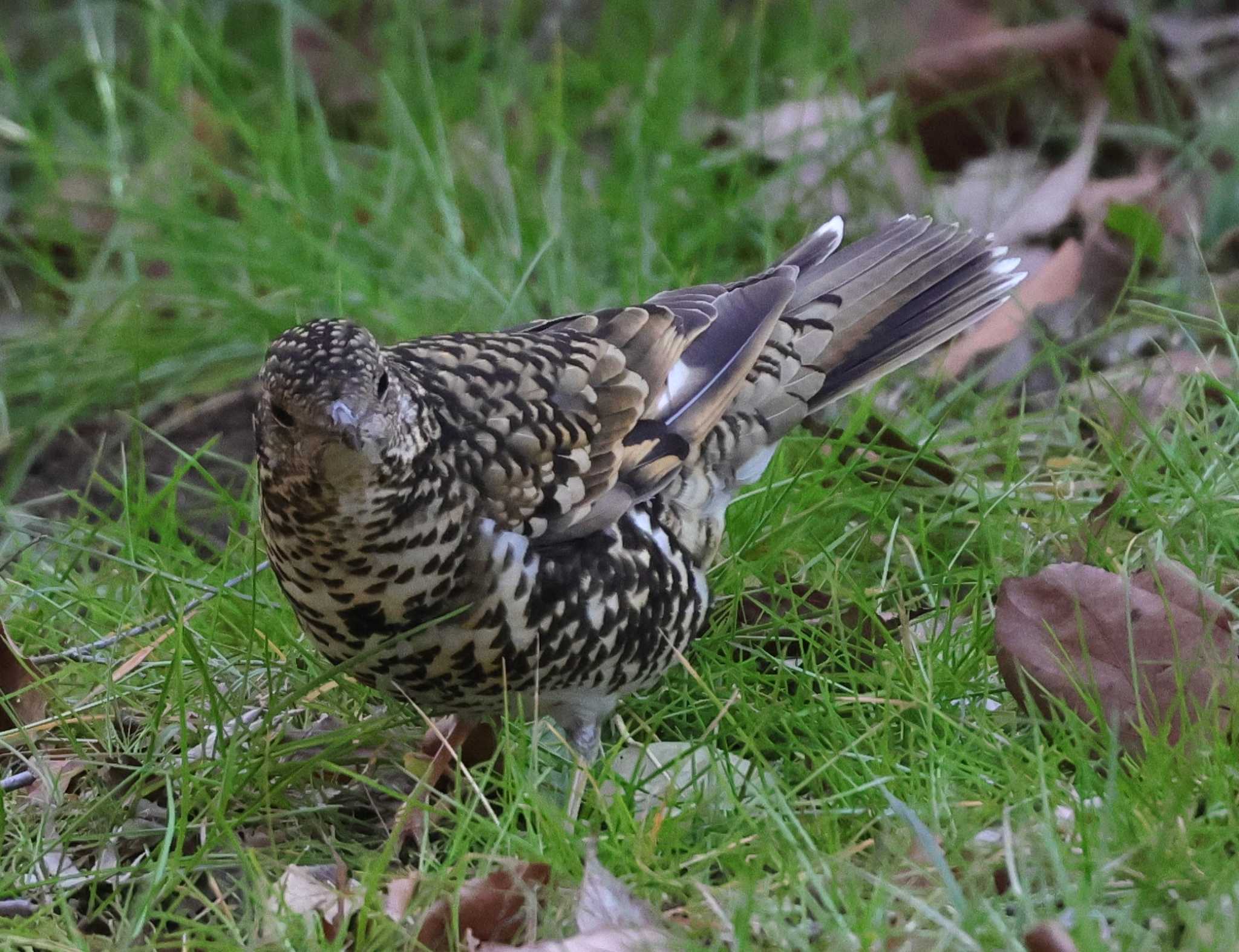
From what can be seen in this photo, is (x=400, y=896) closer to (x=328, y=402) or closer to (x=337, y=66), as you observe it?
(x=328, y=402)

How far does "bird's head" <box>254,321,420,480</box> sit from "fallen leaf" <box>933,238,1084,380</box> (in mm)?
1829

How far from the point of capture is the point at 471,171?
521 cm

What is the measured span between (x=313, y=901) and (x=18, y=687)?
954mm

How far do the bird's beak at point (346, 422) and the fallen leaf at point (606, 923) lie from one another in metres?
0.68

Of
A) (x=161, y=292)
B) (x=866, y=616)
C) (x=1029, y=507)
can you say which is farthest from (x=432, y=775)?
(x=161, y=292)

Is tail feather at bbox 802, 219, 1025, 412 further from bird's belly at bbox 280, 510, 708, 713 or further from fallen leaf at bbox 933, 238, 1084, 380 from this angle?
bird's belly at bbox 280, 510, 708, 713

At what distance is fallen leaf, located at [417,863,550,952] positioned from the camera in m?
2.43

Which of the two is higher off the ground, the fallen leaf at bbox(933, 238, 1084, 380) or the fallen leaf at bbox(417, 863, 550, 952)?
the fallen leaf at bbox(417, 863, 550, 952)

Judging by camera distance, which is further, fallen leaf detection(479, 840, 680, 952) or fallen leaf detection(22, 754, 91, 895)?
fallen leaf detection(22, 754, 91, 895)

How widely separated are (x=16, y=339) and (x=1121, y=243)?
312cm

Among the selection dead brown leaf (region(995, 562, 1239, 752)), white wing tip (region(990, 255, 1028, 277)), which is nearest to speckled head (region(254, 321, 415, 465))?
dead brown leaf (region(995, 562, 1239, 752))

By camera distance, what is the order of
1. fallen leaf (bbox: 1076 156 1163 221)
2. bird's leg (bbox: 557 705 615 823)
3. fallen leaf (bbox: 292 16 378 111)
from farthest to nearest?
1. fallen leaf (bbox: 292 16 378 111)
2. fallen leaf (bbox: 1076 156 1163 221)
3. bird's leg (bbox: 557 705 615 823)

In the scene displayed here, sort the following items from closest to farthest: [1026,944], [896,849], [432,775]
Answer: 1. [1026,944]
2. [896,849]
3. [432,775]

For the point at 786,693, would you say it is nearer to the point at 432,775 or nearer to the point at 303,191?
the point at 432,775
